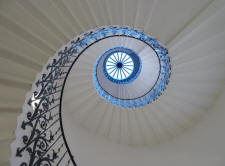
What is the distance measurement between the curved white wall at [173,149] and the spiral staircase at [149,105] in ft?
0.13

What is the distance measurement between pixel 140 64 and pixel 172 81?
351cm

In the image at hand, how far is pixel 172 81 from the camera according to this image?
677 centimetres

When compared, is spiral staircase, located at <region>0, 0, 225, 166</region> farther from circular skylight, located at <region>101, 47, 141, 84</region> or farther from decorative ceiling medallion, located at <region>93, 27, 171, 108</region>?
circular skylight, located at <region>101, 47, 141, 84</region>

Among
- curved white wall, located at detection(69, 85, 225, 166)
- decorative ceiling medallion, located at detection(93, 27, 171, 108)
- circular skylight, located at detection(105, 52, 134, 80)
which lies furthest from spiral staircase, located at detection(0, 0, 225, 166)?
circular skylight, located at detection(105, 52, 134, 80)

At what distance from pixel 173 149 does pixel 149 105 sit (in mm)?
2438

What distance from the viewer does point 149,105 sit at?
7340mm

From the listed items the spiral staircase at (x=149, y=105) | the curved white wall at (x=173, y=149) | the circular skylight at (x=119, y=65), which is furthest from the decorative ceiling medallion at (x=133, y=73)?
the curved white wall at (x=173, y=149)

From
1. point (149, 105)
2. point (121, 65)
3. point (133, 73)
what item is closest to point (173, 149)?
point (149, 105)

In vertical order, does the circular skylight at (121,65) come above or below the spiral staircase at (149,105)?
above

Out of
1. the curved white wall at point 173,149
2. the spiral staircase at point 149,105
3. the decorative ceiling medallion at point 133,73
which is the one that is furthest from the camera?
the decorative ceiling medallion at point 133,73

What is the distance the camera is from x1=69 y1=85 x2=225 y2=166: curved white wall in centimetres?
674

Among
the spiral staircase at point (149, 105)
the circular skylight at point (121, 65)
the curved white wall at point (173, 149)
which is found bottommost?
the curved white wall at point (173, 149)

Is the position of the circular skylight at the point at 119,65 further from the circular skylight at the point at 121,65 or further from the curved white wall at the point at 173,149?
the curved white wall at the point at 173,149

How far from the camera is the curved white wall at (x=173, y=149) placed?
6739mm
